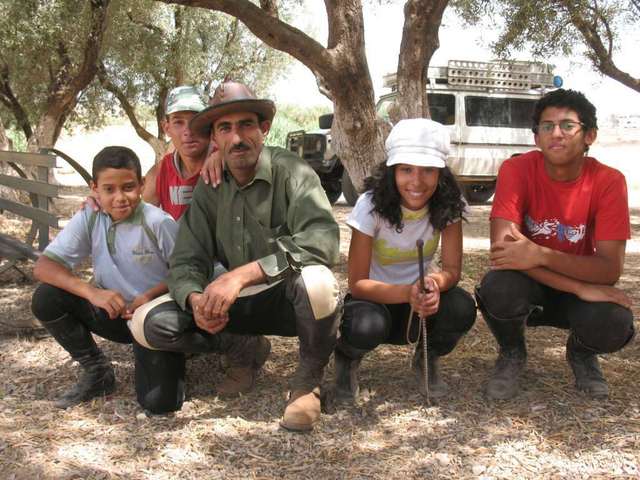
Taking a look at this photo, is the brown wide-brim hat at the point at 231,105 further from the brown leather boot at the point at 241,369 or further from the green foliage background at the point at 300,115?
the green foliage background at the point at 300,115

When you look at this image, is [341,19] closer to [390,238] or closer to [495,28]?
[390,238]

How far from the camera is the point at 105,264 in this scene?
3.02 meters

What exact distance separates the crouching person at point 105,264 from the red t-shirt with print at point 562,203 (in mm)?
1492

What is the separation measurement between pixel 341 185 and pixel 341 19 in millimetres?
7398

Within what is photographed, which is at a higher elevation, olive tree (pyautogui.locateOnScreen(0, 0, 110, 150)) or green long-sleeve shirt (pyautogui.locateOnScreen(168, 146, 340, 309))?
olive tree (pyautogui.locateOnScreen(0, 0, 110, 150))

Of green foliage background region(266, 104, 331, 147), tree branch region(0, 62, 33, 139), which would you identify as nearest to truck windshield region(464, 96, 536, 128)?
tree branch region(0, 62, 33, 139)

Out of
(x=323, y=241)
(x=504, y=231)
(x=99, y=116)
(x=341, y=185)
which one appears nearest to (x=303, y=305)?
(x=323, y=241)

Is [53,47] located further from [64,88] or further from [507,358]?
[507,358]

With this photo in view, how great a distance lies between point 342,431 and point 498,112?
9.87 meters

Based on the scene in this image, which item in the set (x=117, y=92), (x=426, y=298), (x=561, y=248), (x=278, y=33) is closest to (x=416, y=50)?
(x=278, y=33)

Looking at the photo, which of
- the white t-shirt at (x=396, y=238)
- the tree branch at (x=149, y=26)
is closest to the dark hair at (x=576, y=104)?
the white t-shirt at (x=396, y=238)

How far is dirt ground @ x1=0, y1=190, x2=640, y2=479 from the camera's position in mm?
2418

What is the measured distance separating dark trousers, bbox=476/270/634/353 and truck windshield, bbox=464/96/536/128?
28.8ft

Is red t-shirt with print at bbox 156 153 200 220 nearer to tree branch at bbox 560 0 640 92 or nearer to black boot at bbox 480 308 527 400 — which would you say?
black boot at bbox 480 308 527 400
